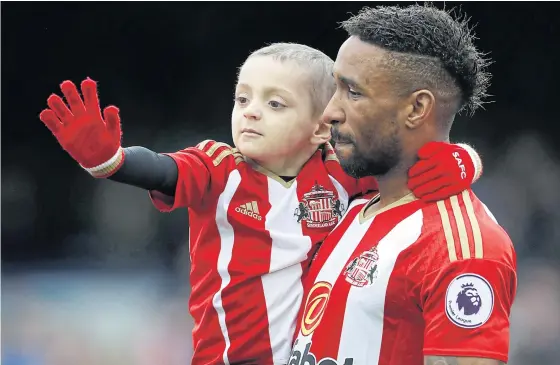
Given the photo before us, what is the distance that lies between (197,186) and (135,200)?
4.72 metres

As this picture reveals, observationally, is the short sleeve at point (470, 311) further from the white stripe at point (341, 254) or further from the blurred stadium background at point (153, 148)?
the blurred stadium background at point (153, 148)

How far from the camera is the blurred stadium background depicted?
6227mm

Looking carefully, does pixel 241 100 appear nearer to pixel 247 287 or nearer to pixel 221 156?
pixel 221 156

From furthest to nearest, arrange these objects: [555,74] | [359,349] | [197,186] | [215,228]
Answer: [555,74]
[215,228]
[197,186]
[359,349]

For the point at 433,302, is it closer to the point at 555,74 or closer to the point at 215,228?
the point at 215,228

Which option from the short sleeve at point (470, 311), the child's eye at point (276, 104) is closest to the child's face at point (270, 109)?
the child's eye at point (276, 104)

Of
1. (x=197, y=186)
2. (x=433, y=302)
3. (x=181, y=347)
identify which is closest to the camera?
(x=433, y=302)

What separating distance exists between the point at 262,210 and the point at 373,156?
403 mm

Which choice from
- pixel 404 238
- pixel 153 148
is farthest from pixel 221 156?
pixel 153 148

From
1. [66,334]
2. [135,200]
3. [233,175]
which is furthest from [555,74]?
[233,175]

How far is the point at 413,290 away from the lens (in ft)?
6.34

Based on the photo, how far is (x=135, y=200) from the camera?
6.88 m

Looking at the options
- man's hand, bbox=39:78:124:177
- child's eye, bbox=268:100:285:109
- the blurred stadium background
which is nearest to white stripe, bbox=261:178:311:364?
child's eye, bbox=268:100:285:109

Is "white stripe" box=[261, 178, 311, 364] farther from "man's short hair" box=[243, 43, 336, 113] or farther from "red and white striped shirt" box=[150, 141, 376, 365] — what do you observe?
"man's short hair" box=[243, 43, 336, 113]
